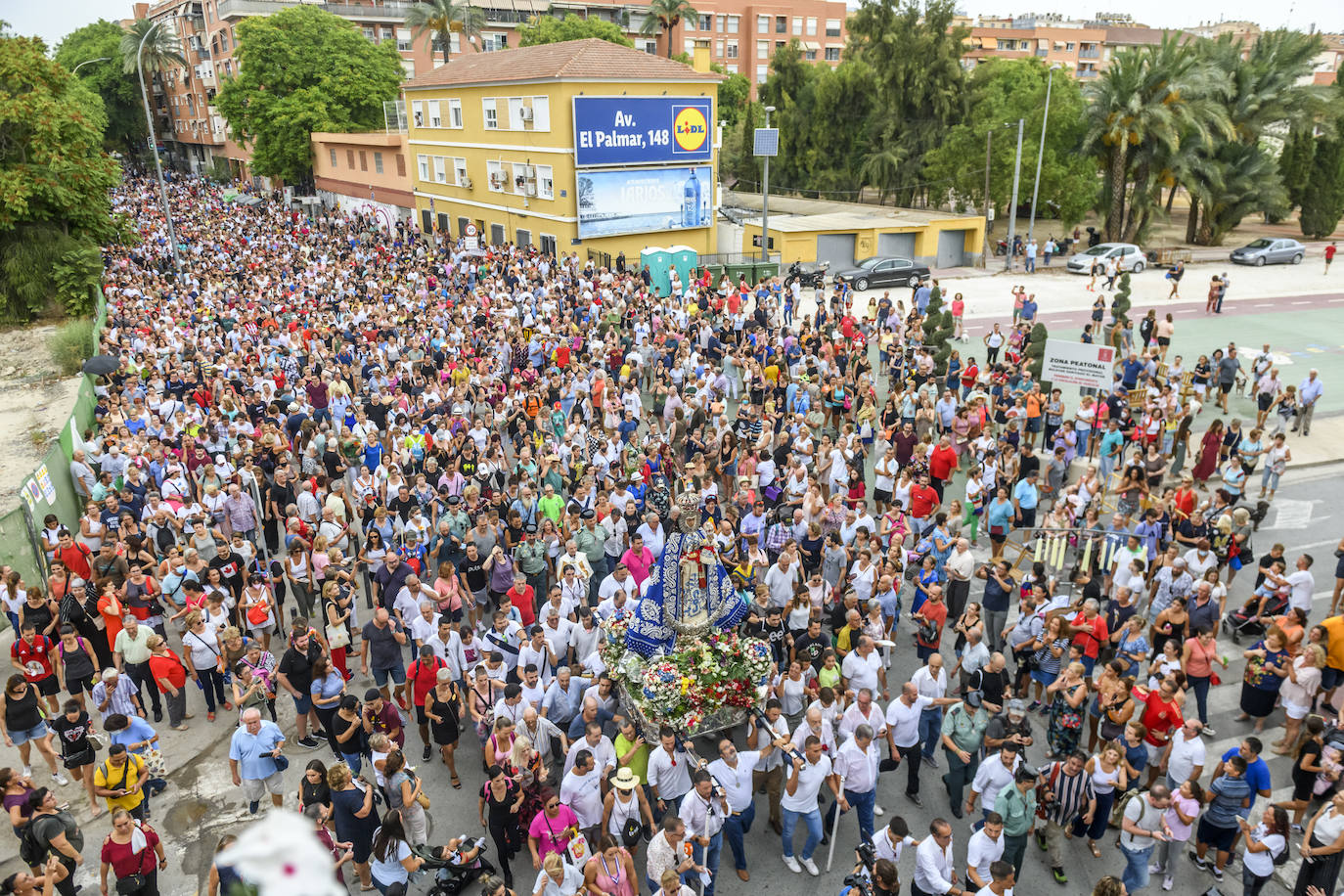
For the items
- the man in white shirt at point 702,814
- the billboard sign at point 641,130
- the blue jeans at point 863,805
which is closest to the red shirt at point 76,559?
the man in white shirt at point 702,814

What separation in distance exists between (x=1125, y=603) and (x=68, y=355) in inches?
1138

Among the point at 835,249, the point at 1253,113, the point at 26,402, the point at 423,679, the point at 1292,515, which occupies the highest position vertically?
the point at 1253,113

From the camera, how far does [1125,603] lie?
9.45 m

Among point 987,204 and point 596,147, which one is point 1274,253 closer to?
point 987,204

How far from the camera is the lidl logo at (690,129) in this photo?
114 feet

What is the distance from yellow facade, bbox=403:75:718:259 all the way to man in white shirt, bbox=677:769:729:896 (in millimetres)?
29302

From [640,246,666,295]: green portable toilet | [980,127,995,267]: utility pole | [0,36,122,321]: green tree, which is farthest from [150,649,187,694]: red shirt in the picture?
[980,127,995,267]: utility pole

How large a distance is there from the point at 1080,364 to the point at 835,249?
2530cm

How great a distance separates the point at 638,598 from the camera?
31.8ft

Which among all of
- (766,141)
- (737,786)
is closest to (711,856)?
(737,786)

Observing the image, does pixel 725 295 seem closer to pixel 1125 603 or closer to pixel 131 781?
pixel 1125 603

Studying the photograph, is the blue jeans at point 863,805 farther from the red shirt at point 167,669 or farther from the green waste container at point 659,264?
the green waste container at point 659,264

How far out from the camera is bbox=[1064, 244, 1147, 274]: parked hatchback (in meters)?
36.3

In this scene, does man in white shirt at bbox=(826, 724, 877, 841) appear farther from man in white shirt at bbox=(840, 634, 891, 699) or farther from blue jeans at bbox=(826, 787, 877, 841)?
man in white shirt at bbox=(840, 634, 891, 699)
